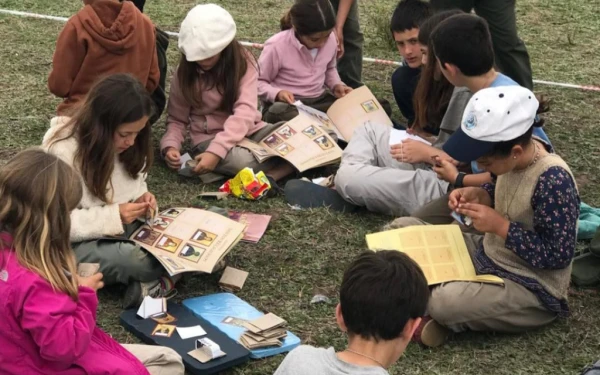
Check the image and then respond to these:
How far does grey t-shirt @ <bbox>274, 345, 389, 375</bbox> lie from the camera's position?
2.08 meters

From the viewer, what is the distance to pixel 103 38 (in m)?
4.45

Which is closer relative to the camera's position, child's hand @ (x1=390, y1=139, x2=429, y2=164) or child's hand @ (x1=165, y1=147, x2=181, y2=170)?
child's hand @ (x1=390, y1=139, x2=429, y2=164)

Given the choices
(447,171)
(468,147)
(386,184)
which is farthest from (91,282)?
(386,184)

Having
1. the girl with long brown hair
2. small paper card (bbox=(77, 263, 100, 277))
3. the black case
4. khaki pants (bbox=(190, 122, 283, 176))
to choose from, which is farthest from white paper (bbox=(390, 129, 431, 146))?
small paper card (bbox=(77, 263, 100, 277))

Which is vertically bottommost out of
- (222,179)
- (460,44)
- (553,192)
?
(222,179)

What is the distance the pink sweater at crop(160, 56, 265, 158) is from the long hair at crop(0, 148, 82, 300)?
224 cm

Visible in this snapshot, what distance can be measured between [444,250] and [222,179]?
1.57 m

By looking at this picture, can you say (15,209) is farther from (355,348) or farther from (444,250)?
(444,250)

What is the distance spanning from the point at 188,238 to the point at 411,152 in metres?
1.15

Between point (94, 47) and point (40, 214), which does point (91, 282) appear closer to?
point (40, 214)

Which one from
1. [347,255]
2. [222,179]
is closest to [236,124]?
[222,179]

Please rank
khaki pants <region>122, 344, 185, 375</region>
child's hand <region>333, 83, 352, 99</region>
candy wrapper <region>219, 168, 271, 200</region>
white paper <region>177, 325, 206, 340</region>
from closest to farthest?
1. khaki pants <region>122, 344, 185, 375</region>
2. white paper <region>177, 325, 206, 340</region>
3. candy wrapper <region>219, 168, 271, 200</region>
4. child's hand <region>333, 83, 352, 99</region>

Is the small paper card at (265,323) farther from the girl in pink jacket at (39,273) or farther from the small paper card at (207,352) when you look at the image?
the girl in pink jacket at (39,273)

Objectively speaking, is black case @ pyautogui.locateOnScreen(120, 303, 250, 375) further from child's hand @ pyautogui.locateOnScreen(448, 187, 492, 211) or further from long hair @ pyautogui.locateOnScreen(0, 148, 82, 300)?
child's hand @ pyautogui.locateOnScreen(448, 187, 492, 211)
